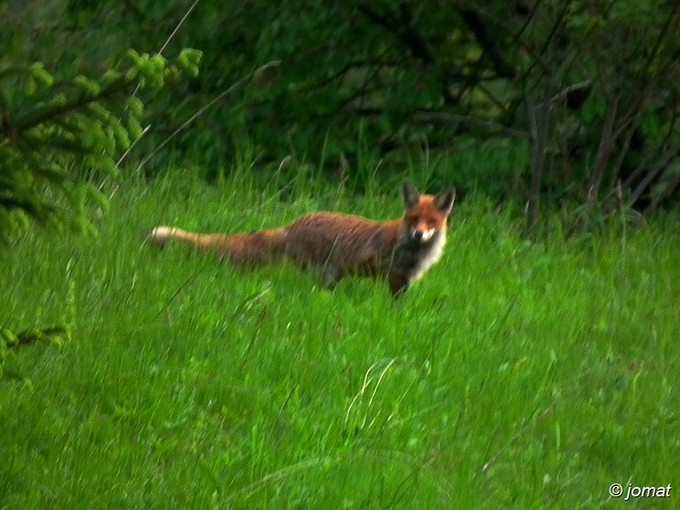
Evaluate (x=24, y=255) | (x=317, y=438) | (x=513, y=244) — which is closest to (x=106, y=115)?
(x=317, y=438)

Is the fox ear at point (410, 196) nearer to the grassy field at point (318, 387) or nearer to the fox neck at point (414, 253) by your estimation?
the fox neck at point (414, 253)

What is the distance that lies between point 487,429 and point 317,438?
0.96m

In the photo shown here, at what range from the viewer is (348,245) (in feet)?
26.4

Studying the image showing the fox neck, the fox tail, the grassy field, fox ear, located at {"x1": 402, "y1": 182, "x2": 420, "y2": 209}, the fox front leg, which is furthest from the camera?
fox ear, located at {"x1": 402, "y1": 182, "x2": 420, "y2": 209}

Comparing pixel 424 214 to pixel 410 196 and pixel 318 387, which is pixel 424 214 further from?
pixel 318 387

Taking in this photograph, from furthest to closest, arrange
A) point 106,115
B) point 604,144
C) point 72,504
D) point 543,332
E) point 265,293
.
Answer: point 604,144, point 543,332, point 265,293, point 72,504, point 106,115

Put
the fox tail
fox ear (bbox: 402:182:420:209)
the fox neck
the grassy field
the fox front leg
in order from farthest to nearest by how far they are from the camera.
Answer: fox ear (bbox: 402:182:420:209)
the fox neck
the fox front leg
the fox tail
the grassy field

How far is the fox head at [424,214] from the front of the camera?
8016 mm

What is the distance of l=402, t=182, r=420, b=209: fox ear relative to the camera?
8.28 metres

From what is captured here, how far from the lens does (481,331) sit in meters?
6.95

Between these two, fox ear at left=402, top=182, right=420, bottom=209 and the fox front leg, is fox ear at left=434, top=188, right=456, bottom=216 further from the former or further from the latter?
the fox front leg

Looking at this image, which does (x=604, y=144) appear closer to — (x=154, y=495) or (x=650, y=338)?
(x=650, y=338)

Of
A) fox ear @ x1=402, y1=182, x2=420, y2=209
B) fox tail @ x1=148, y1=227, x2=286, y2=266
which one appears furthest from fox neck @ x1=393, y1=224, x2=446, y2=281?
fox tail @ x1=148, y1=227, x2=286, y2=266

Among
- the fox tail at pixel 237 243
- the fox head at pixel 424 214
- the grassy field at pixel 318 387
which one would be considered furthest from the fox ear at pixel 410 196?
the fox tail at pixel 237 243
